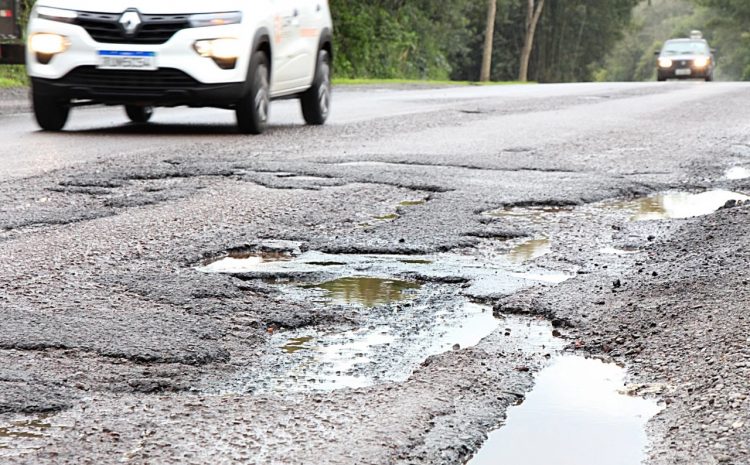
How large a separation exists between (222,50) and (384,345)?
294 inches

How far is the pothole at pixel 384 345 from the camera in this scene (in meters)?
3.35

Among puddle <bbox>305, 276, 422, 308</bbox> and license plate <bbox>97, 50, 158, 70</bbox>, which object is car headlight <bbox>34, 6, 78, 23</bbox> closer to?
license plate <bbox>97, 50, 158, 70</bbox>

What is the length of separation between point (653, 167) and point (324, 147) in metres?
2.64

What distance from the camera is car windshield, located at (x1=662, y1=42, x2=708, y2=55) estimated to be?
147 feet

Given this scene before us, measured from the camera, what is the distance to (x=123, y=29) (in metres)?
10.6

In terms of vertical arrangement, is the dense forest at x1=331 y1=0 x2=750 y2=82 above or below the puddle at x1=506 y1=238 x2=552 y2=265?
below

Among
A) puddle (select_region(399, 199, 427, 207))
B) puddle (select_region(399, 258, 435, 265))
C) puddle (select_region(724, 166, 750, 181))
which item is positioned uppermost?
puddle (select_region(399, 258, 435, 265))

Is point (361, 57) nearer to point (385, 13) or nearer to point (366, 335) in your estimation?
point (385, 13)

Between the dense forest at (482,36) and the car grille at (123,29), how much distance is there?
29813mm

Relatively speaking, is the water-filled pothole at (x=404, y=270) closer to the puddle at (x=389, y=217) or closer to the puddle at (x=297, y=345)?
the puddle at (x=297, y=345)

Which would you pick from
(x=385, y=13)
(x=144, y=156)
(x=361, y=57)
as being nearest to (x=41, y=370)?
(x=144, y=156)

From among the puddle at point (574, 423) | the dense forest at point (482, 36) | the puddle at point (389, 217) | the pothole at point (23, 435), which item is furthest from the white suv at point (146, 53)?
the dense forest at point (482, 36)

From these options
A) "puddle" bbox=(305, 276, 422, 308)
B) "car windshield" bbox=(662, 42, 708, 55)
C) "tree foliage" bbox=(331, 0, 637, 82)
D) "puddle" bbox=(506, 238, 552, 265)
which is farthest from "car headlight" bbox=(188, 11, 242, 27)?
"car windshield" bbox=(662, 42, 708, 55)

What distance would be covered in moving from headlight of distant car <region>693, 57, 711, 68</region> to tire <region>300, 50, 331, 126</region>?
3291cm
